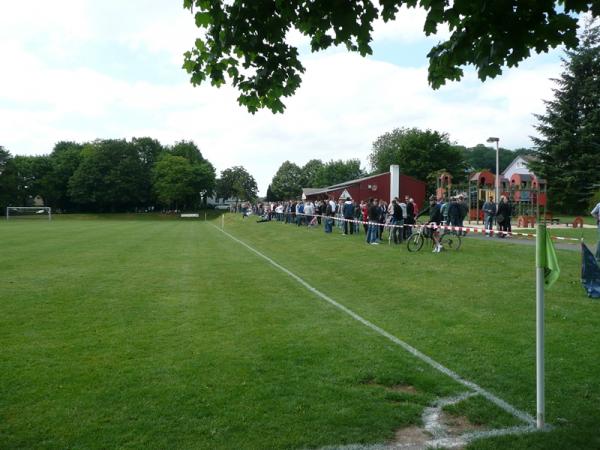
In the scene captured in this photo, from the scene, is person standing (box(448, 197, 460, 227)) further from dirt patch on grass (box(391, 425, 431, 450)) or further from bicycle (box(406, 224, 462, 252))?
dirt patch on grass (box(391, 425, 431, 450))

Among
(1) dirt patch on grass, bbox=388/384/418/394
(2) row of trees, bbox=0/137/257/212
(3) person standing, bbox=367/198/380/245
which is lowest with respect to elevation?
(1) dirt patch on grass, bbox=388/384/418/394

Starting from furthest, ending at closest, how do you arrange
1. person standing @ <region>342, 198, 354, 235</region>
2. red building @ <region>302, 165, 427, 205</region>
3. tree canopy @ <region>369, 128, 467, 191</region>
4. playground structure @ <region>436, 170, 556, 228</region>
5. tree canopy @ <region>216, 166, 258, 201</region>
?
tree canopy @ <region>216, 166, 258, 201</region>, tree canopy @ <region>369, 128, 467, 191</region>, red building @ <region>302, 165, 427, 205</region>, playground structure @ <region>436, 170, 556, 228</region>, person standing @ <region>342, 198, 354, 235</region>

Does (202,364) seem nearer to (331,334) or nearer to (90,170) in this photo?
(331,334)

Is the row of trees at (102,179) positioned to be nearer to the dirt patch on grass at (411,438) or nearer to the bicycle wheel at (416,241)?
the bicycle wheel at (416,241)

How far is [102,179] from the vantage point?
91.8 metres

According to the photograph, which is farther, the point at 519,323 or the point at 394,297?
the point at 394,297

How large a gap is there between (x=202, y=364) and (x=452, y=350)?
312 cm

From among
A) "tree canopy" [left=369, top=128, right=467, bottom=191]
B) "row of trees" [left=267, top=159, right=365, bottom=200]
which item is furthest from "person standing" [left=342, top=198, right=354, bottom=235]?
"row of trees" [left=267, top=159, right=365, bottom=200]

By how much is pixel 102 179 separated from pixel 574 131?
75.5m

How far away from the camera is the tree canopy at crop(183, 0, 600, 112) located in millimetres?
5008

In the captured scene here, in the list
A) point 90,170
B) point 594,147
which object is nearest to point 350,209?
point 594,147

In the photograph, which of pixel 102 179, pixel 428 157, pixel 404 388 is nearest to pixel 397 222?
pixel 404 388

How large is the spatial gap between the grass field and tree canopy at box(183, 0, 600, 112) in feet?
10.7

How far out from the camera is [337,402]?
5.00 meters
